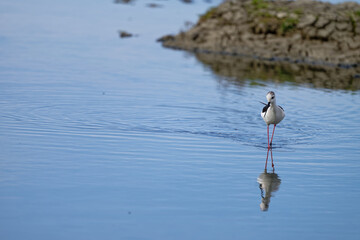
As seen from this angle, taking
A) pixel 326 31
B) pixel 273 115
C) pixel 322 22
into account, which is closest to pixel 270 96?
pixel 273 115

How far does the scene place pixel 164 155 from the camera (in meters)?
11.7

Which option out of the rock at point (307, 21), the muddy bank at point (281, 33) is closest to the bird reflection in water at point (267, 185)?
the muddy bank at point (281, 33)

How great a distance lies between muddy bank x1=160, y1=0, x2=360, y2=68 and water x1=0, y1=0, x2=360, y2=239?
6.65 metres

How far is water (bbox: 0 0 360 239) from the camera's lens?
848 cm

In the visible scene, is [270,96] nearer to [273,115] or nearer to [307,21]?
[273,115]

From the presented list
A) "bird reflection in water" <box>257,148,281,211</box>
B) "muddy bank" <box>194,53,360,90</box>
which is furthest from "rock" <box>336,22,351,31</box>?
"bird reflection in water" <box>257,148,281,211</box>

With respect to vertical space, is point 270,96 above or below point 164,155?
above

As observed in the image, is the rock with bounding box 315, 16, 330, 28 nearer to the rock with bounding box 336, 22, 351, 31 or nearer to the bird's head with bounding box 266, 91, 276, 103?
the rock with bounding box 336, 22, 351, 31

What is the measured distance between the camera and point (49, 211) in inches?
335

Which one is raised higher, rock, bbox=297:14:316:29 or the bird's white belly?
rock, bbox=297:14:316:29

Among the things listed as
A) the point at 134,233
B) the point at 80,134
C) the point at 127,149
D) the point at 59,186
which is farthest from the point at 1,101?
the point at 134,233

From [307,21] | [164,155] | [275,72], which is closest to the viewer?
[164,155]

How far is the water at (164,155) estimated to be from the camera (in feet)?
27.8

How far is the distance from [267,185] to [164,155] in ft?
7.60
